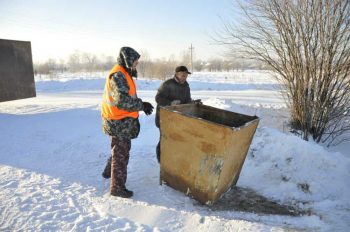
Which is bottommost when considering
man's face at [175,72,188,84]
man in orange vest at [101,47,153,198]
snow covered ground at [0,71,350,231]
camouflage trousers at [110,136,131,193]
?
snow covered ground at [0,71,350,231]

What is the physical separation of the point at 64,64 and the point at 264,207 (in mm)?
62661

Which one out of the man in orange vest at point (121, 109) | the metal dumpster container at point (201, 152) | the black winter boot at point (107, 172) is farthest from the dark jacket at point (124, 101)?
the black winter boot at point (107, 172)

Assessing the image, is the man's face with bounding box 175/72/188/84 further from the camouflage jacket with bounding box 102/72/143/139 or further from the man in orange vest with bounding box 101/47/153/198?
the camouflage jacket with bounding box 102/72/143/139

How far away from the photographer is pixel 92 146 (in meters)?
6.28

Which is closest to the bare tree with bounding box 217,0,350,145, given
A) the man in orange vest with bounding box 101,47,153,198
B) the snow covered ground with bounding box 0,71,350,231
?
the snow covered ground with bounding box 0,71,350,231

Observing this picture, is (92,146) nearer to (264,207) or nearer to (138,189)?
(138,189)

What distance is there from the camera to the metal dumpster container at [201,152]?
11.5 ft

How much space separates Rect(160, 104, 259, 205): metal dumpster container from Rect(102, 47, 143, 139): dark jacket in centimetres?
36

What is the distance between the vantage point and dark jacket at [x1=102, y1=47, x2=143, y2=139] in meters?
3.73

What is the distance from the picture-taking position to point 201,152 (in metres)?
3.70

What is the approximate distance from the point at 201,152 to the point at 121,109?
105 cm

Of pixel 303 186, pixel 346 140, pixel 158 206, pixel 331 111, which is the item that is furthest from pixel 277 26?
pixel 158 206

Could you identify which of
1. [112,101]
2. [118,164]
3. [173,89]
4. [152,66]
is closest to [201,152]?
[118,164]

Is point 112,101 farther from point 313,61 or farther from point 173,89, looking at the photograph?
point 313,61
